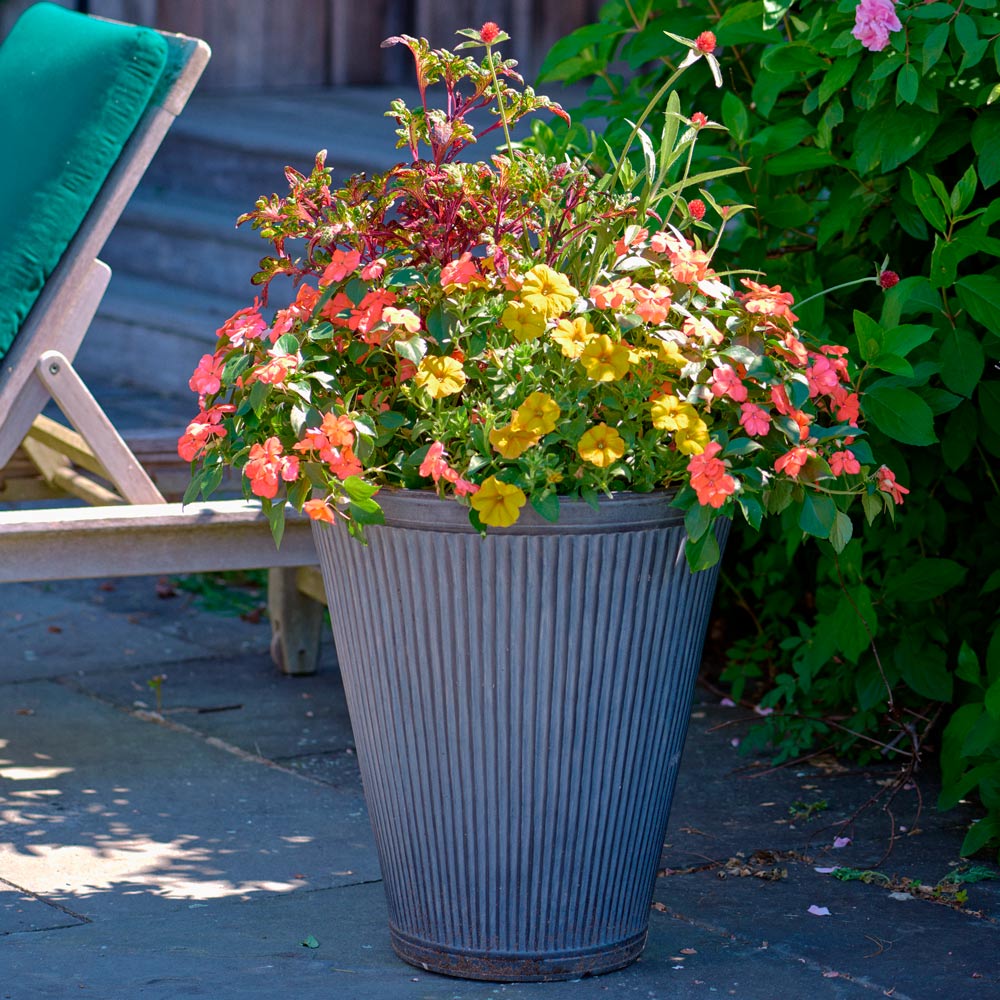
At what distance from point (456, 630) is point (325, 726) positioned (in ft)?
4.61

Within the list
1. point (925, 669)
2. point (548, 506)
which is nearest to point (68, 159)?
point (548, 506)

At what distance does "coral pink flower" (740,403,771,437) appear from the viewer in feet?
6.79

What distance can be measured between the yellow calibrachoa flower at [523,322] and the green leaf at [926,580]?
3.62ft

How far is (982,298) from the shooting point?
2473 mm

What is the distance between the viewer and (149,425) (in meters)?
5.61

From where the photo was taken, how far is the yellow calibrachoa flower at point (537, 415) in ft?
6.59

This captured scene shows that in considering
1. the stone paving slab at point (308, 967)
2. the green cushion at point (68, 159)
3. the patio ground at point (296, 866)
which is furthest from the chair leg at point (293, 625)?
the stone paving slab at point (308, 967)

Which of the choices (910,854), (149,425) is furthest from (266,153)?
(910,854)

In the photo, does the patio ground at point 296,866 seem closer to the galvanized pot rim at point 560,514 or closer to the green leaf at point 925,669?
the green leaf at point 925,669

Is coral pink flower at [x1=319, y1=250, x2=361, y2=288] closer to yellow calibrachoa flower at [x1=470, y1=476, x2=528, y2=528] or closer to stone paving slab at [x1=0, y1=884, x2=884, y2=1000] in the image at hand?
yellow calibrachoa flower at [x1=470, y1=476, x2=528, y2=528]

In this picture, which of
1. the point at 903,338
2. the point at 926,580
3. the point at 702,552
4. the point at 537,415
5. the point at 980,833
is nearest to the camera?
the point at 537,415

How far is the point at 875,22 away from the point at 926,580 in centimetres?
95

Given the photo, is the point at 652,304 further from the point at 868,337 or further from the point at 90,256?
the point at 90,256

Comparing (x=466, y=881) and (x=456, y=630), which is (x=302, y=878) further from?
(x=456, y=630)
